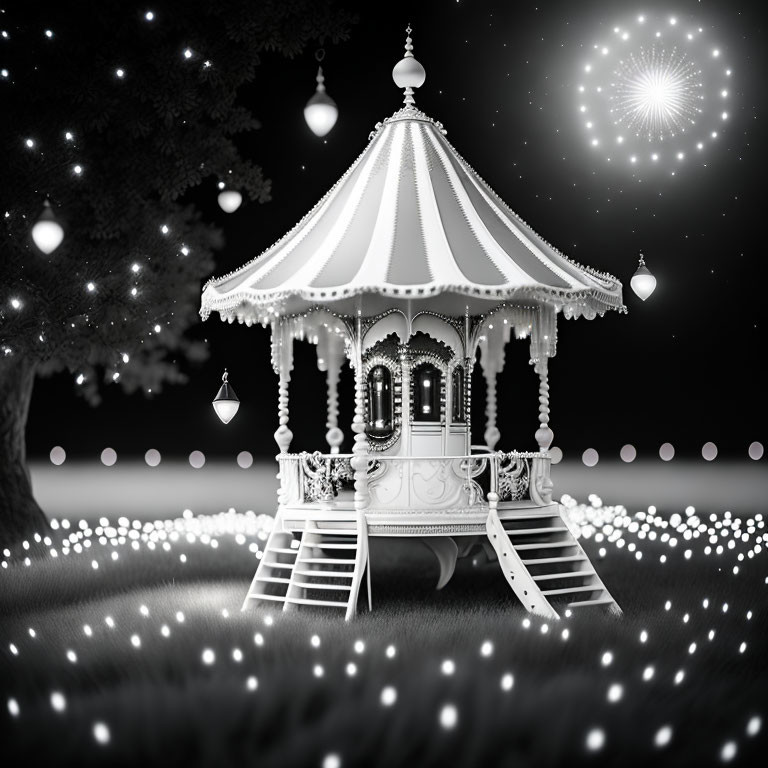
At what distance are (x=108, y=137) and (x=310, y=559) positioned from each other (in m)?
5.94

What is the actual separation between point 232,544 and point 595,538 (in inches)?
199

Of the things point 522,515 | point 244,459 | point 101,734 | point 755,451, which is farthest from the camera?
point 244,459

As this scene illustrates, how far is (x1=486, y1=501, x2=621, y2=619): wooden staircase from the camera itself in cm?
1002

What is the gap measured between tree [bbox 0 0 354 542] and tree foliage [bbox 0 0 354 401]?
0.05 ft

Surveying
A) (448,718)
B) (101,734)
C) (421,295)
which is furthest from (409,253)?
(101,734)

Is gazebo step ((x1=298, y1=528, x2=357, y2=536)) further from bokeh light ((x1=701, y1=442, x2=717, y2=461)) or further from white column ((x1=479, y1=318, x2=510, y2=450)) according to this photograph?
bokeh light ((x1=701, y1=442, x2=717, y2=461))

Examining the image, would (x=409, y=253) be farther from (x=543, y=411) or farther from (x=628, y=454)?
(x=628, y=454)

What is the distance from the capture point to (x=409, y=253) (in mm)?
10211

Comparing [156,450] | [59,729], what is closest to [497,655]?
[59,729]

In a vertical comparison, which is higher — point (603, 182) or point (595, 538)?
point (603, 182)

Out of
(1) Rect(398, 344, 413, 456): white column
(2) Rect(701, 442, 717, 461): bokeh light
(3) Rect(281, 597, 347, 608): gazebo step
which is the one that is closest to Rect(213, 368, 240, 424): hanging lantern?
(1) Rect(398, 344, 413, 456): white column

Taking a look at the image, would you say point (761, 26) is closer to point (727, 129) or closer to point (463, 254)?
point (727, 129)

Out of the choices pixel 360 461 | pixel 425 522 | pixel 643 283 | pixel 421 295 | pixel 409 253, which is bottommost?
pixel 425 522

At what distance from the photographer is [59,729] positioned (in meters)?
5.97
